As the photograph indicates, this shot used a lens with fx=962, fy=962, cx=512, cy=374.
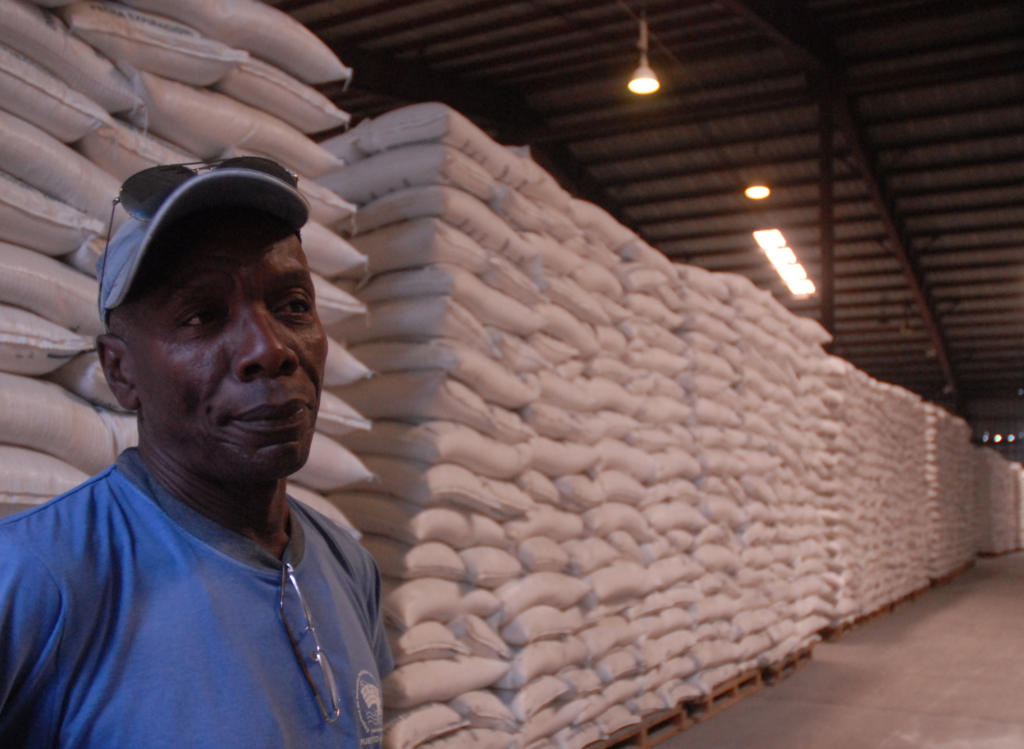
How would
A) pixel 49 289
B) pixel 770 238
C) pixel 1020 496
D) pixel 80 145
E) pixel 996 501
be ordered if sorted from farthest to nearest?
pixel 1020 496
pixel 996 501
pixel 770 238
pixel 80 145
pixel 49 289

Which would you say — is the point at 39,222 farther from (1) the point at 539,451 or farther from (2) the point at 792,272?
(2) the point at 792,272

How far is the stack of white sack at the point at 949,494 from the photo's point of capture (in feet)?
36.9

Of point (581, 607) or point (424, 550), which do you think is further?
point (581, 607)

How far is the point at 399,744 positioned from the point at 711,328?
9.36 feet

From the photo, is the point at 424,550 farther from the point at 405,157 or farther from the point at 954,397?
the point at 954,397

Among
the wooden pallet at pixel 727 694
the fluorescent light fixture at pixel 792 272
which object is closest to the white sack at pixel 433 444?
the wooden pallet at pixel 727 694

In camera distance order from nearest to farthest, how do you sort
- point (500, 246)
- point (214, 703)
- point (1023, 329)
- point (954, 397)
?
point (214, 703), point (500, 246), point (1023, 329), point (954, 397)

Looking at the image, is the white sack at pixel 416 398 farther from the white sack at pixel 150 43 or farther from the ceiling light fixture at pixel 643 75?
the ceiling light fixture at pixel 643 75

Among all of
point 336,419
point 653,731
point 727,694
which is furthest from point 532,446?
point 727,694

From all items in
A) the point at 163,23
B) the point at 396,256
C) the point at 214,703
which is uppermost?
the point at 163,23

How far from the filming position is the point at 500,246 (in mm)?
3092

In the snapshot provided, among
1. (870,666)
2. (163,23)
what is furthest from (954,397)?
(163,23)

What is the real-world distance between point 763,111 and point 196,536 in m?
11.6

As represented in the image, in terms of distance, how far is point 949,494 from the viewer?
12.7 m
